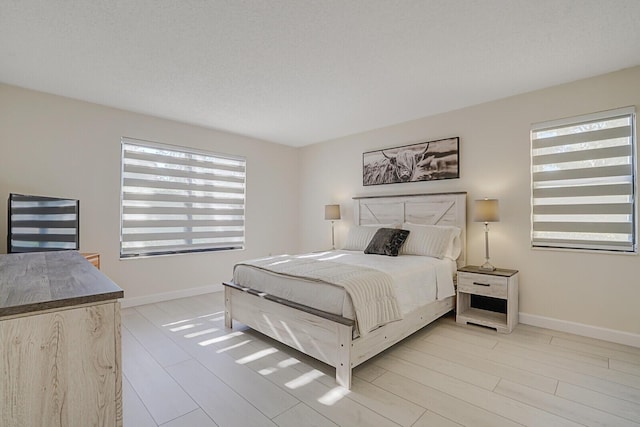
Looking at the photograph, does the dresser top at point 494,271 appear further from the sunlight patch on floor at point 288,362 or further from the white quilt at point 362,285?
the sunlight patch on floor at point 288,362

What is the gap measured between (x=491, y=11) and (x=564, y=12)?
0.49m

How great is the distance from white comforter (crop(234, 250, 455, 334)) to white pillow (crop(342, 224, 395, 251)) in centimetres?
54

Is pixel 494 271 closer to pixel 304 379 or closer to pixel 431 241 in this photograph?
pixel 431 241

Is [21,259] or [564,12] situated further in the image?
[564,12]

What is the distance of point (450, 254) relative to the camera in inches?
140

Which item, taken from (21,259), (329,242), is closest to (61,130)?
(21,259)

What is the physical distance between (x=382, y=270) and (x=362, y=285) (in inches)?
17.9

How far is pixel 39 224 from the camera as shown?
9.00 feet

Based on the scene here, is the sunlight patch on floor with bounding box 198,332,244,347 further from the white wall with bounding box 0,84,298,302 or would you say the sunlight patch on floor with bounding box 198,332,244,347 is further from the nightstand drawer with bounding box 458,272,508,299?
the nightstand drawer with bounding box 458,272,508,299

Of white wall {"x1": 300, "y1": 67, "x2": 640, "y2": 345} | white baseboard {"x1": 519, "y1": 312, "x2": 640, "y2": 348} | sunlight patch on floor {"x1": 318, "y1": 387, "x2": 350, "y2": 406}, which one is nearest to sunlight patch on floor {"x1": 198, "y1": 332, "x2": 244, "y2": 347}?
sunlight patch on floor {"x1": 318, "y1": 387, "x2": 350, "y2": 406}

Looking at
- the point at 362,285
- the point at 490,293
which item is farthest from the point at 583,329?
the point at 362,285

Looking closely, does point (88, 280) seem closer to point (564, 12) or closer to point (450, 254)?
point (564, 12)

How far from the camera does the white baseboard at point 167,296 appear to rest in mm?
3868

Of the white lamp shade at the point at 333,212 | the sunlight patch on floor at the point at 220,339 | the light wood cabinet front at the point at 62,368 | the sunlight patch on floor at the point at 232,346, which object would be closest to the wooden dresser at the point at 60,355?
the light wood cabinet front at the point at 62,368
